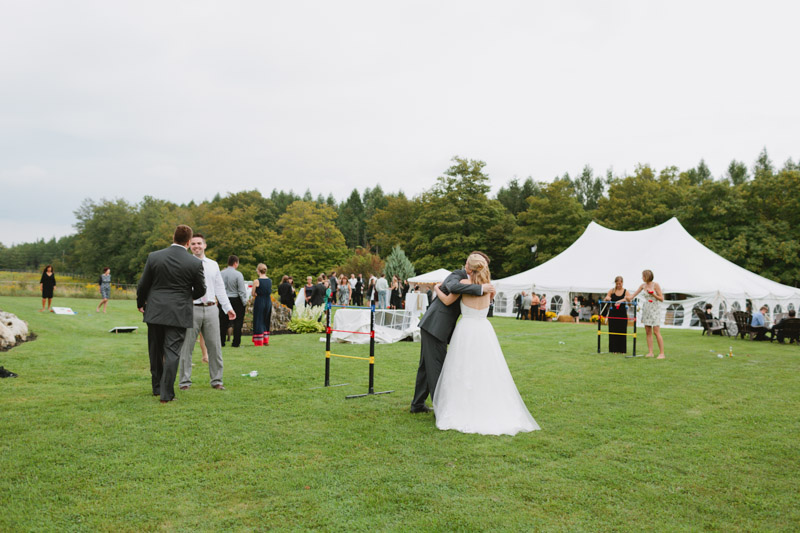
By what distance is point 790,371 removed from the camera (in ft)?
32.2

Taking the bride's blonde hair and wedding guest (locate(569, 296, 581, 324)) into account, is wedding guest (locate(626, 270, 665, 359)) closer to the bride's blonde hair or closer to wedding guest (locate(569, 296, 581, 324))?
the bride's blonde hair

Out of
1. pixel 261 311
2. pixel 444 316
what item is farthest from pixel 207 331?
pixel 261 311

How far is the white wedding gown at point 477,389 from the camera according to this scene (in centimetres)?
527

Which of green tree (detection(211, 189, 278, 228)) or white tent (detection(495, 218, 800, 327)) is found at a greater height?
green tree (detection(211, 189, 278, 228))

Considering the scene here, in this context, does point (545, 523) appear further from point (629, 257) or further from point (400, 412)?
point (629, 257)

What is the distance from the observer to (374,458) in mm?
4328

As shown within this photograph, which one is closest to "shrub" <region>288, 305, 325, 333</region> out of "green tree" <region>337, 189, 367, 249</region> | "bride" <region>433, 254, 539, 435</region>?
"bride" <region>433, 254, 539, 435</region>

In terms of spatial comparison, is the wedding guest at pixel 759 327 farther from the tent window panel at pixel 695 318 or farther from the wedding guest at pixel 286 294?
the wedding guest at pixel 286 294

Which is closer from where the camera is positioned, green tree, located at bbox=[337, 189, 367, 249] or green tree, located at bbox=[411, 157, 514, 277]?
green tree, located at bbox=[411, 157, 514, 277]

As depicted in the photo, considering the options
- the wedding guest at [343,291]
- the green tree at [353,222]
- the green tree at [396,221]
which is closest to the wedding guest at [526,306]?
the wedding guest at [343,291]

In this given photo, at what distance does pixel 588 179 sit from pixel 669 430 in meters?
69.2

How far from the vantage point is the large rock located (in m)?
9.85

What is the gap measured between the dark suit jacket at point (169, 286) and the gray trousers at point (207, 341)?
72 centimetres

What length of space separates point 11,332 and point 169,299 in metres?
6.61
